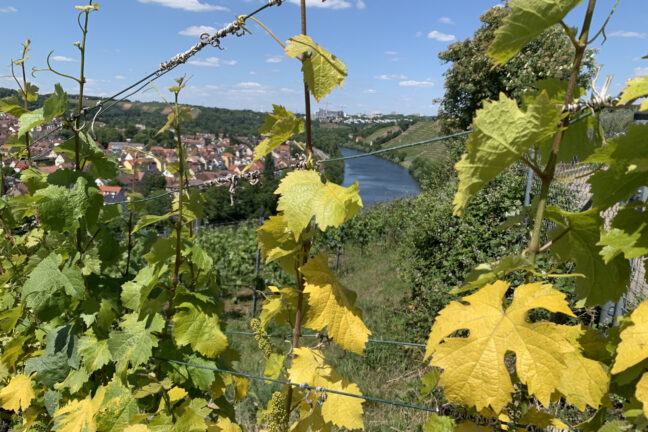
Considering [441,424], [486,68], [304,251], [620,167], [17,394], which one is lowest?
[17,394]

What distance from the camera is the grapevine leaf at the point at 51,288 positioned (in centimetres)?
161

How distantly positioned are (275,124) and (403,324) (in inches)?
184

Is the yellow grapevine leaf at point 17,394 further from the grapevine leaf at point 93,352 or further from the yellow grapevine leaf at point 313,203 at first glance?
the yellow grapevine leaf at point 313,203

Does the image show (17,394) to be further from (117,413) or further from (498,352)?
(498,352)

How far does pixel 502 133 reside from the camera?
0.80m

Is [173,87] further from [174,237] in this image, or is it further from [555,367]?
[555,367]

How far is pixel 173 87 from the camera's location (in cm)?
133

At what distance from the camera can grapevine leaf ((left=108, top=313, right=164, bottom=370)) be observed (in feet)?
4.85

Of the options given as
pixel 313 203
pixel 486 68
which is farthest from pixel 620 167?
pixel 486 68

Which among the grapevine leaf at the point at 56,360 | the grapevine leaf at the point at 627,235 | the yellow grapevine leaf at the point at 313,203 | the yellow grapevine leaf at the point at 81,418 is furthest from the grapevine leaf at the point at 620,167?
the grapevine leaf at the point at 56,360

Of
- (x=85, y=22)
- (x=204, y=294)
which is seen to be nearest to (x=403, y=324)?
(x=204, y=294)

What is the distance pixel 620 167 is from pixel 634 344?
0.36m

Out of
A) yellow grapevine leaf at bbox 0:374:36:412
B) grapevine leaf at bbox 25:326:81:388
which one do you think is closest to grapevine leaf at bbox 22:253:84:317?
grapevine leaf at bbox 25:326:81:388

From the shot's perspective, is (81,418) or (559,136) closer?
(559,136)
